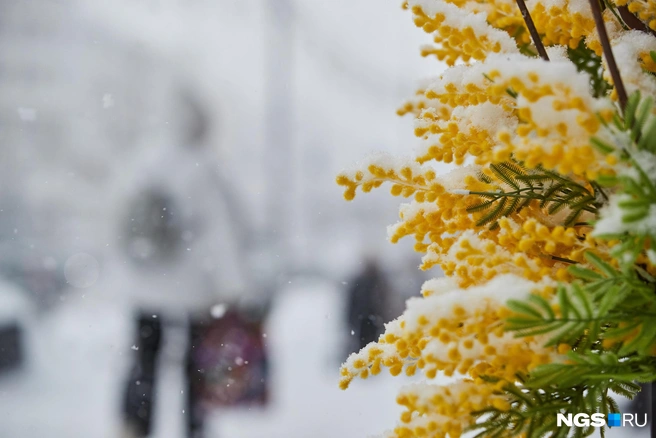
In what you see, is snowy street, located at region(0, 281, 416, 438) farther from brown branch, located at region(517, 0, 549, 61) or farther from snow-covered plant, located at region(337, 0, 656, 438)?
brown branch, located at region(517, 0, 549, 61)

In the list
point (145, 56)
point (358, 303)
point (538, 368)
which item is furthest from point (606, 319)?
point (145, 56)

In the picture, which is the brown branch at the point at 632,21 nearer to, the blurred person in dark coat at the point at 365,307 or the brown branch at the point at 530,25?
the brown branch at the point at 530,25

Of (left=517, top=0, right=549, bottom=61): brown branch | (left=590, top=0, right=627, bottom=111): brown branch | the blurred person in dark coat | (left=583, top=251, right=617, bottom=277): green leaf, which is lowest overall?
(left=583, top=251, right=617, bottom=277): green leaf

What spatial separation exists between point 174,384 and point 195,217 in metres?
0.31

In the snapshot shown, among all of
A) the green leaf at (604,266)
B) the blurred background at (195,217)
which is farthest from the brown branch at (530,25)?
A: the blurred background at (195,217)

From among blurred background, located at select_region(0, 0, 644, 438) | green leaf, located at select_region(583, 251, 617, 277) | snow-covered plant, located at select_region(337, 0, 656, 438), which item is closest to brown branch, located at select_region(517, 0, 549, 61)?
snow-covered plant, located at select_region(337, 0, 656, 438)

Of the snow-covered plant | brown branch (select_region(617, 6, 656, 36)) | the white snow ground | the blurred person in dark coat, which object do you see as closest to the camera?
the snow-covered plant

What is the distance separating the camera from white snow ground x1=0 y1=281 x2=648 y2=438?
0.96m

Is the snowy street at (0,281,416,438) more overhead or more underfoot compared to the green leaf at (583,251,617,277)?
more overhead

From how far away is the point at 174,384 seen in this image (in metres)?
1.01

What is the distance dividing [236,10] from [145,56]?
0.20 meters

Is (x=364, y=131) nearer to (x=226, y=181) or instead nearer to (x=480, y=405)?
Answer: (x=226, y=181)

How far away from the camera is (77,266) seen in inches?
38.5

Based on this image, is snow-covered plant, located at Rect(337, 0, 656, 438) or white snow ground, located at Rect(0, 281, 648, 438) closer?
snow-covered plant, located at Rect(337, 0, 656, 438)
